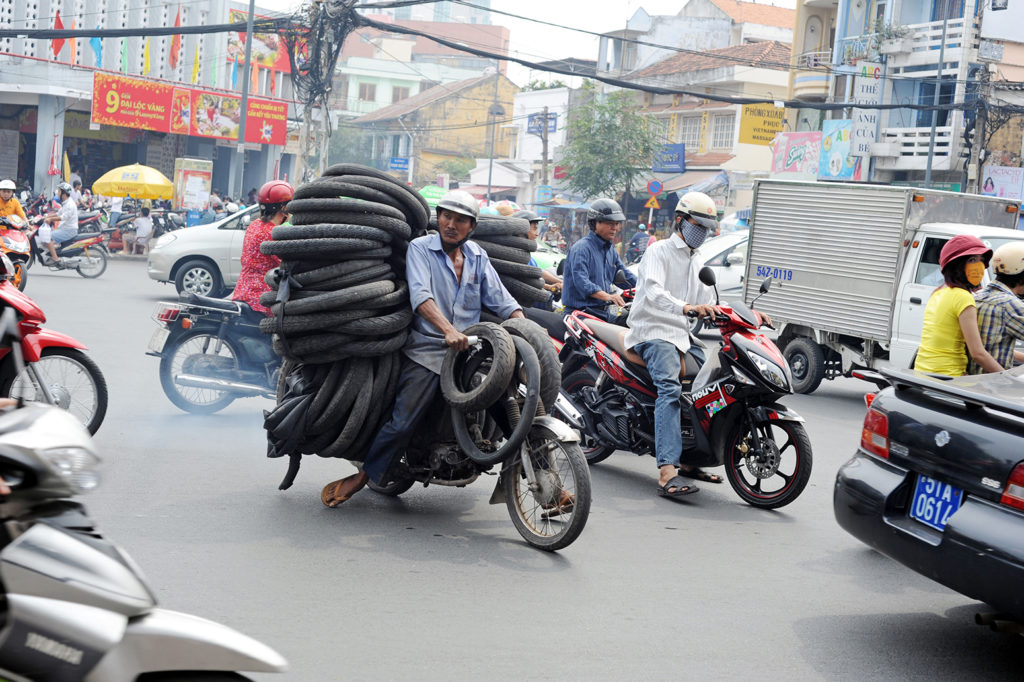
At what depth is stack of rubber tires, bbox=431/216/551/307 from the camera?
6590mm

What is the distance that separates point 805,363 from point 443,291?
26.4 feet

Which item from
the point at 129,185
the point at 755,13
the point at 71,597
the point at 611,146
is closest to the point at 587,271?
the point at 71,597

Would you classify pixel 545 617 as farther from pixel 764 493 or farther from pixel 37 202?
pixel 37 202

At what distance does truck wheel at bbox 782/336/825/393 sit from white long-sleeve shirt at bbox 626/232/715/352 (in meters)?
6.12

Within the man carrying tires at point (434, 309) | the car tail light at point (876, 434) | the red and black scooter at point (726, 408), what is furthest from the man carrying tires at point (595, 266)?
the car tail light at point (876, 434)

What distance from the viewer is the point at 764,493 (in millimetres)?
6746

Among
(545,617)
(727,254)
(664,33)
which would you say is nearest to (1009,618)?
(545,617)

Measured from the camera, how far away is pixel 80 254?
20.0 m

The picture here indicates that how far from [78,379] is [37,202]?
77.7 feet

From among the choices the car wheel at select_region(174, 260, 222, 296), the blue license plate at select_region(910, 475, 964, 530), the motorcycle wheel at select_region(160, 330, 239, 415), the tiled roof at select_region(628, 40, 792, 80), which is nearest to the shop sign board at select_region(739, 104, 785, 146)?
the tiled roof at select_region(628, 40, 792, 80)

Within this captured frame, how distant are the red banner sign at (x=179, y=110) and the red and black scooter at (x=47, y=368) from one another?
30456 mm

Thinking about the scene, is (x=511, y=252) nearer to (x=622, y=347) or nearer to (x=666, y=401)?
(x=622, y=347)

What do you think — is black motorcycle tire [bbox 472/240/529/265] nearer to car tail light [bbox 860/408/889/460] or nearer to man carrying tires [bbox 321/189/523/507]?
man carrying tires [bbox 321/189/523/507]

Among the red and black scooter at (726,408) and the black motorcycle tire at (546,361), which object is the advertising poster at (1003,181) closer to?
the red and black scooter at (726,408)
